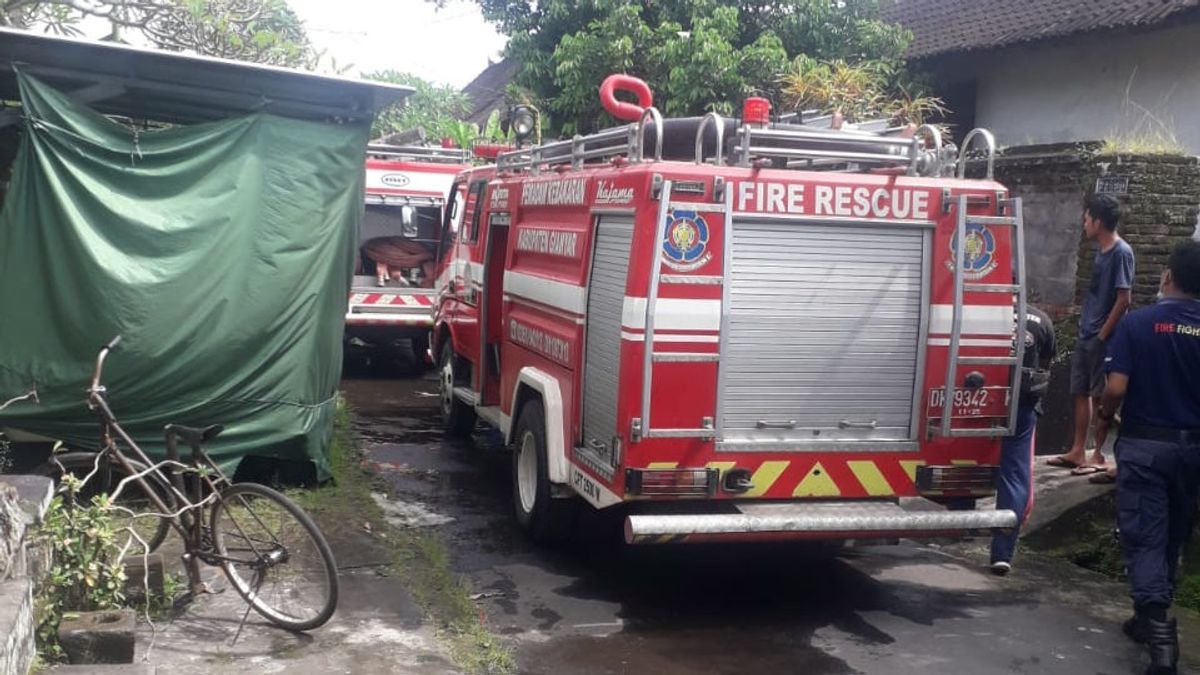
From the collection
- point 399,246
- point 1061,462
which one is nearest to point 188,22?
point 399,246

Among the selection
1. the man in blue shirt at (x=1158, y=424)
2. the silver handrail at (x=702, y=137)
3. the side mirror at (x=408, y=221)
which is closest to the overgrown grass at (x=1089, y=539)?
the man in blue shirt at (x=1158, y=424)

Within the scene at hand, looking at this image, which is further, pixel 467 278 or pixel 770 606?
pixel 467 278

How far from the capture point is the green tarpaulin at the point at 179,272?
6.96 metres

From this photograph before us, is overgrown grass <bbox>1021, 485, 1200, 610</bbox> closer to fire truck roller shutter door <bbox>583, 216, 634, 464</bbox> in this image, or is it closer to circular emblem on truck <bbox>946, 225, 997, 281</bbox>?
circular emblem on truck <bbox>946, 225, 997, 281</bbox>

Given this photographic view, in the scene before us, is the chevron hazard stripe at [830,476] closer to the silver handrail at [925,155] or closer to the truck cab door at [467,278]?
the silver handrail at [925,155]

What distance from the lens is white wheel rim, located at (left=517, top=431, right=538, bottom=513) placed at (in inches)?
276

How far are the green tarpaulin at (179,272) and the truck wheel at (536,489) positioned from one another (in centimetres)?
156

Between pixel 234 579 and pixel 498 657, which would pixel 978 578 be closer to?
pixel 498 657

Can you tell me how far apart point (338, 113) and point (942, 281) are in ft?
14.1

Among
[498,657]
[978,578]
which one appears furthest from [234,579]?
[978,578]

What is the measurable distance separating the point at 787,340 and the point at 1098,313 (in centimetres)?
295

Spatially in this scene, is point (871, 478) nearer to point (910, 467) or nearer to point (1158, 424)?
point (910, 467)

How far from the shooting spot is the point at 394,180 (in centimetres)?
1361

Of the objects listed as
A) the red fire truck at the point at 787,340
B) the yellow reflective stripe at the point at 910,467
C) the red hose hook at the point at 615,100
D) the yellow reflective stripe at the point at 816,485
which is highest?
the red hose hook at the point at 615,100
